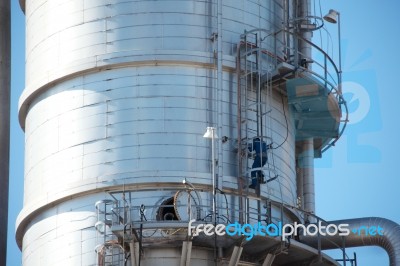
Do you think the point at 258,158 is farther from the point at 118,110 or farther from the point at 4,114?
the point at 4,114

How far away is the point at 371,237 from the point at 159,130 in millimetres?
6174

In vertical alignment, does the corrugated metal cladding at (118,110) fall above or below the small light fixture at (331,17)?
below

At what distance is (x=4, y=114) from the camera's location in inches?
1620

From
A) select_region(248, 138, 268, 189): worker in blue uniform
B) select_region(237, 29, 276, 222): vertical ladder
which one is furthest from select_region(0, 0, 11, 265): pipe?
select_region(248, 138, 268, 189): worker in blue uniform

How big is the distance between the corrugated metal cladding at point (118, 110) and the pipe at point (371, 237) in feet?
4.79

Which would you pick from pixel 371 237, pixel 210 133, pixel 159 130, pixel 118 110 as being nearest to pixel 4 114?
pixel 118 110

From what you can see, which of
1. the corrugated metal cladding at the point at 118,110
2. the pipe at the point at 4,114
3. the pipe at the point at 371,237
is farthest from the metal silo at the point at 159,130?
the pipe at the point at 4,114

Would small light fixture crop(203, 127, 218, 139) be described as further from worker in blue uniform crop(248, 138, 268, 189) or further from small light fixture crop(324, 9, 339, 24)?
small light fixture crop(324, 9, 339, 24)

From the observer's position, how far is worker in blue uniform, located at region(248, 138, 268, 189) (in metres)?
36.2

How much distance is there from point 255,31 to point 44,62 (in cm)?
525

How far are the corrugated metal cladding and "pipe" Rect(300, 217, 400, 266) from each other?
57.5 inches

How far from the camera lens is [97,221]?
117ft

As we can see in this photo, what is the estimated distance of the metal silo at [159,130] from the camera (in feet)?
116

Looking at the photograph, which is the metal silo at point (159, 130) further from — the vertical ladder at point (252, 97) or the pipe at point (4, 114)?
the pipe at point (4, 114)
